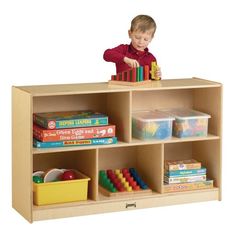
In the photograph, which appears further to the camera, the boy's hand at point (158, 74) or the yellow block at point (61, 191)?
the boy's hand at point (158, 74)

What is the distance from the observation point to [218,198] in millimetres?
5906

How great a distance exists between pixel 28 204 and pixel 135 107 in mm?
1125

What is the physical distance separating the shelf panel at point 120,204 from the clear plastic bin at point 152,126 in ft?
1.36

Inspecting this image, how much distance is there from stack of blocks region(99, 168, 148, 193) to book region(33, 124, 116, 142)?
0.40 m

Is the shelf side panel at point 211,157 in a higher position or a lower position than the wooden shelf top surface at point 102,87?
lower

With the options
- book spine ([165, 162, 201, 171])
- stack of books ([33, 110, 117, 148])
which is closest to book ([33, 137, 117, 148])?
stack of books ([33, 110, 117, 148])

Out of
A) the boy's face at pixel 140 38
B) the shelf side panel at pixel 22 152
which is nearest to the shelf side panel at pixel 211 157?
the boy's face at pixel 140 38

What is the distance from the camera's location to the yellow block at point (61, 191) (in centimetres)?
536

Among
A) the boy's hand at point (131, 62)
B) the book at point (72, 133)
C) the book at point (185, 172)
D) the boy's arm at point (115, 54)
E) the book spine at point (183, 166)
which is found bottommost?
the book at point (185, 172)

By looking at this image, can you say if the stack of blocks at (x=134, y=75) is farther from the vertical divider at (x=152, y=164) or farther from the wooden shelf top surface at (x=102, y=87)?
the vertical divider at (x=152, y=164)

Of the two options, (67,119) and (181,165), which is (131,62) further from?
(181,165)

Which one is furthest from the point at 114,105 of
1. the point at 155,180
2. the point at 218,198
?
the point at 218,198

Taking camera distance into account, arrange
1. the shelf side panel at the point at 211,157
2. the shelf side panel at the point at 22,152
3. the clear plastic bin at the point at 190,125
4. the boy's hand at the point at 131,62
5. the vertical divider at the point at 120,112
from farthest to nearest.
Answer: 1. the shelf side panel at the point at 211,157
2. the clear plastic bin at the point at 190,125
3. the boy's hand at the point at 131,62
4. the vertical divider at the point at 120,112
5. the shelf side panel at the point at 22,152

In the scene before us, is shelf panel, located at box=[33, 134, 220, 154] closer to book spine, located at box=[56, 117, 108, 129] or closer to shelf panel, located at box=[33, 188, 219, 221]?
book spine, located at box=[56, 117, 108, 129]
